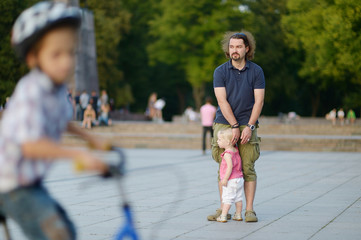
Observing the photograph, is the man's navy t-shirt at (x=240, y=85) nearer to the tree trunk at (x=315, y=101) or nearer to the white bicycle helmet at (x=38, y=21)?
the white bicycle helmet at (x=38, y=21)

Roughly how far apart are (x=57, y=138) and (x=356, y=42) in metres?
36.7

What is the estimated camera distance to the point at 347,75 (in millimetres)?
45188

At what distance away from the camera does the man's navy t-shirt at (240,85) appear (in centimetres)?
758

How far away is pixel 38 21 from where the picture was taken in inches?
117

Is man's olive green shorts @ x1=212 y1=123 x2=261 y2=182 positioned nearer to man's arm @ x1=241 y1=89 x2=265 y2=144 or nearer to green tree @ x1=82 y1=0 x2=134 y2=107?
man's arm @ x1=241 y1=89 x2=265 y2=144

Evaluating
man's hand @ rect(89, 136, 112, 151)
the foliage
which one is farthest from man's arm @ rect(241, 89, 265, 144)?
the foliage

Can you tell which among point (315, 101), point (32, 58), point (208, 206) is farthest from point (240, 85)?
point (315, 101)

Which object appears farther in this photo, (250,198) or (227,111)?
(250,198)

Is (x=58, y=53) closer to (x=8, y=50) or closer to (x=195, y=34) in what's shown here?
(x=8, y=50)

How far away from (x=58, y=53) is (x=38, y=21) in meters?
0.16

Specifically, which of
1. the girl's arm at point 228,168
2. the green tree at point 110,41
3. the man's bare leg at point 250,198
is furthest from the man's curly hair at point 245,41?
the green tree at point 110,41

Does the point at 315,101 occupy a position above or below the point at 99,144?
above

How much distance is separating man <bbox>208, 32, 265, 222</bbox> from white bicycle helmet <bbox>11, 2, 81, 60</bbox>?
457 centimetres

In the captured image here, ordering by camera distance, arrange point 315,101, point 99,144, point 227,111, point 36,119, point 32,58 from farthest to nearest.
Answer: point 315,101 → point 227,111 → point 99,144 → point 32,58 → point 36,119
